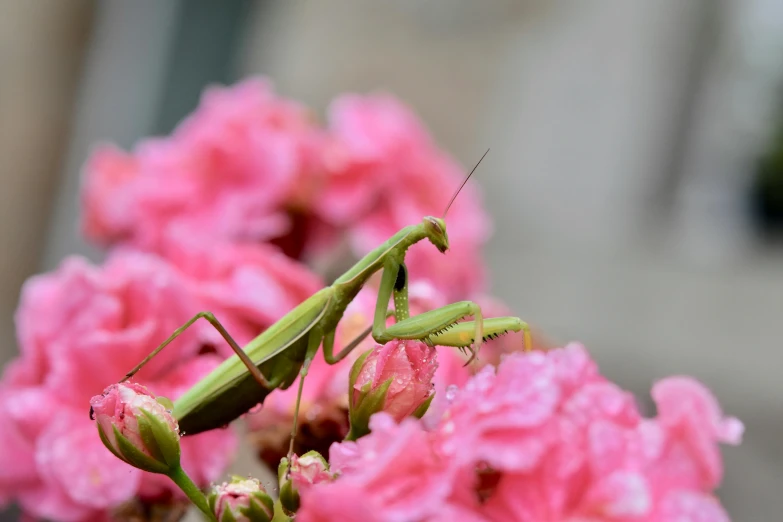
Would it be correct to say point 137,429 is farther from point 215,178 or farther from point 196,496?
point 215,178

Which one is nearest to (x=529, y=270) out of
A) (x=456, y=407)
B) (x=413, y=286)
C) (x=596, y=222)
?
(x=596, y=222)

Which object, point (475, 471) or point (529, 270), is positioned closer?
point (475, 471)

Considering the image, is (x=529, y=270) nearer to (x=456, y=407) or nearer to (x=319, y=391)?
(x=319, y=391)

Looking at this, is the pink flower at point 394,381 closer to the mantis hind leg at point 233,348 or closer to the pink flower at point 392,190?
the mantis hind leg at point 233,348

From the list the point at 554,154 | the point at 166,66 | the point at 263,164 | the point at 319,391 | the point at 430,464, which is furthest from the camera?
the point at 554,154

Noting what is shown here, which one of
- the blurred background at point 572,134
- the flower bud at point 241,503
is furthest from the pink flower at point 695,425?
the blurred background at point 572,134
